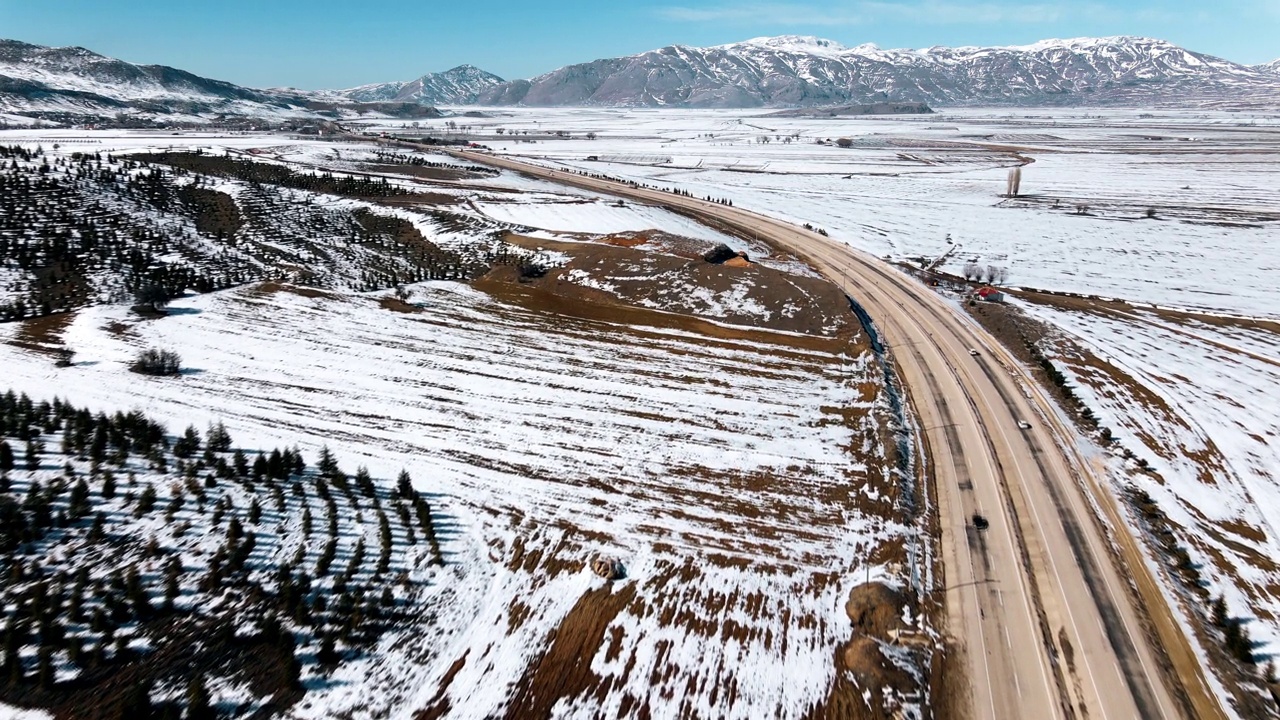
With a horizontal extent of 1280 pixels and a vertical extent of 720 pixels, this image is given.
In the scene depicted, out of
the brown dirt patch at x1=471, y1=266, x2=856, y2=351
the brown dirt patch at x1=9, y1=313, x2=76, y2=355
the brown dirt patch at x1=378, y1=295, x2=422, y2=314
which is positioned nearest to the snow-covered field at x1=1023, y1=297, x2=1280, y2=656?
the brown dirt patch at x1=471, y1=266, x2=856, y2=351

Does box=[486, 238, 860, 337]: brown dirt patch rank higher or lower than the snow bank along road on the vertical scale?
higher

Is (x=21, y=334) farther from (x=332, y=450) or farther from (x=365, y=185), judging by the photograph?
(x=365, y=185)

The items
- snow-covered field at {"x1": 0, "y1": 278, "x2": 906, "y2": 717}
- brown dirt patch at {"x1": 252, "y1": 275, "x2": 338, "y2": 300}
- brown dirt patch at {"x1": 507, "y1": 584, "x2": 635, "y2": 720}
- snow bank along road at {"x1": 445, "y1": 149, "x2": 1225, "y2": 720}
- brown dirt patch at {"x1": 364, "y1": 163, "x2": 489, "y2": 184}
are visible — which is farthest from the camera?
brown dirt patch at {"x1": 364, "y1": 163, "x2": 489, "y2": 184}

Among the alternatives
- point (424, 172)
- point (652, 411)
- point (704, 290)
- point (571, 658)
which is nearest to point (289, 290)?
point (704, 290)

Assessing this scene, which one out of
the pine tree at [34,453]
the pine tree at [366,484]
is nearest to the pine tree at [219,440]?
the pine tree at [34,453]

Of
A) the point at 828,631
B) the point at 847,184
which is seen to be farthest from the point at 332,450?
the point at 847,184

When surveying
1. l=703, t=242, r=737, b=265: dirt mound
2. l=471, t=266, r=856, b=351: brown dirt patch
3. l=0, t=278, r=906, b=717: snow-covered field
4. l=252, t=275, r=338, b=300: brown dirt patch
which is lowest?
l=0, t=278, r=906, b=717: snow-covered field

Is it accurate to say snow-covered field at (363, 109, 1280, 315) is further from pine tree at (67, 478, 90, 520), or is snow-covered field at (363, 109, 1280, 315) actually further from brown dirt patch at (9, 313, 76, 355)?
brown dirt patch at (9, 313, 76, 355)

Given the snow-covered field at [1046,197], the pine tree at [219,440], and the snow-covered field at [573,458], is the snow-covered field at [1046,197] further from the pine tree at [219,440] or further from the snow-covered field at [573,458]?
the pine tree at [219,440]
